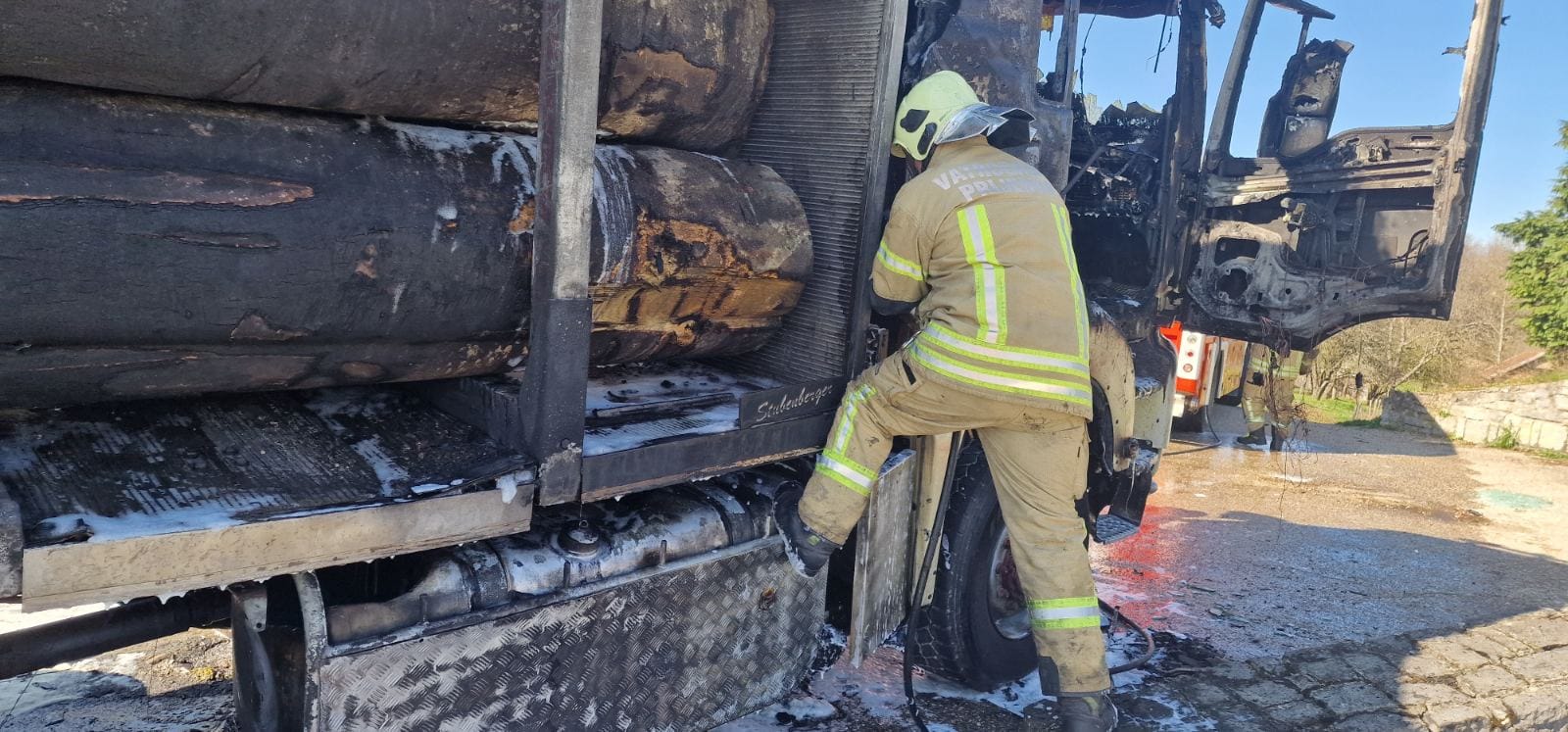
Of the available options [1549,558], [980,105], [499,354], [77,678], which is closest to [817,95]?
[980,105]

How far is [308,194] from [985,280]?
5.59 feet

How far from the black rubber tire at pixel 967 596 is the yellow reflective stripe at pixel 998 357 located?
2.35 feet

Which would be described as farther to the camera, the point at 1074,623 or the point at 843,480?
the point at 1074,623

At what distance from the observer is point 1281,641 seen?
4.19 meters

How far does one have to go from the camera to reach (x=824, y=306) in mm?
2943

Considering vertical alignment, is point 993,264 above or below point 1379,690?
above

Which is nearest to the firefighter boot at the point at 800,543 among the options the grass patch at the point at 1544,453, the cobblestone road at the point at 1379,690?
the cobblestone road at the point at 1379,690

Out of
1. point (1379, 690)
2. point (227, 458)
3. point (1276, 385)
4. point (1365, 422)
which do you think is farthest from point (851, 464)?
point (1365, 422)

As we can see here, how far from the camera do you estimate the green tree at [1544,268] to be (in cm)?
1400

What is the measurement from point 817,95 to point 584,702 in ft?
5.86

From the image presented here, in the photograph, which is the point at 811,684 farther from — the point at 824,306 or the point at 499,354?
the point at 499,354

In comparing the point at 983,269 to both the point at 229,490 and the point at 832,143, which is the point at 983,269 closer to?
the point at 832,143

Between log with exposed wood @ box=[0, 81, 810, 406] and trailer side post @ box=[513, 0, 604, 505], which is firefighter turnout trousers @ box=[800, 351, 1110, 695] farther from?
trailer side post @ box=[513, 0, 604, 505]

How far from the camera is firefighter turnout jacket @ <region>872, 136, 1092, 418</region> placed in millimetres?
2707
